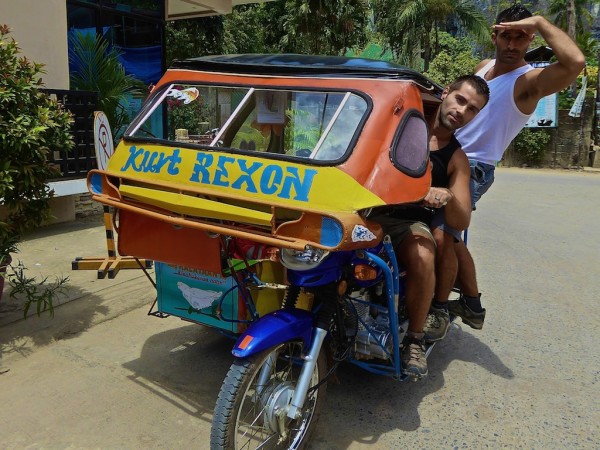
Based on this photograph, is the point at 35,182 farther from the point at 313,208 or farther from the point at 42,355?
the point at 313,208

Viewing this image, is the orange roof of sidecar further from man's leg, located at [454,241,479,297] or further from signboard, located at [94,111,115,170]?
signboard, located at [94,111,115,170]

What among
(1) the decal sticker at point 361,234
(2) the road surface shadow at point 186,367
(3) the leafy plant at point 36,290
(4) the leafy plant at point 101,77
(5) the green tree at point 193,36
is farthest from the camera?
(5) the green tree at point 193,36

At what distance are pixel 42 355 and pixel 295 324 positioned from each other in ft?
6.98

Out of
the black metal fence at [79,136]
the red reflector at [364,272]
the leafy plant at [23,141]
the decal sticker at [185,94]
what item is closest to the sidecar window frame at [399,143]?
the red reflector at [364,272]

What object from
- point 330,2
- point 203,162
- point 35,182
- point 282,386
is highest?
point 330,2

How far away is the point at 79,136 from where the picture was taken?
6.94 m

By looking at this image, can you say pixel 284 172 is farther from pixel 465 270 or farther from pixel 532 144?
pixel 532 144

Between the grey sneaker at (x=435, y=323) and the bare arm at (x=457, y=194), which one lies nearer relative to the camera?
the bare arm at (x=457, y=194)

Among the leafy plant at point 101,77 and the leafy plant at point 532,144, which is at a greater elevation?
the leafy plant at point 101,77

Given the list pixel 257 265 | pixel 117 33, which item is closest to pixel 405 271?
pixel 257 265

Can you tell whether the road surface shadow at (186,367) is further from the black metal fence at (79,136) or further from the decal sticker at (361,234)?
the black metal fence at (79,136)

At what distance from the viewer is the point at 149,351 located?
149 inches

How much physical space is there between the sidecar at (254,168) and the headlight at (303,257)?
73 mm

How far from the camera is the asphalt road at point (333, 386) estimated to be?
289 centimetres
